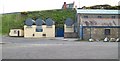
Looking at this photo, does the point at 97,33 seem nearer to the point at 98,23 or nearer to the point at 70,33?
the point at 98,23

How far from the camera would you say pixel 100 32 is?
50.6 m

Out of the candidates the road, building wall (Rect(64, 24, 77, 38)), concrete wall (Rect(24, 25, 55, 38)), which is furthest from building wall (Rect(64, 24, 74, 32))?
the road

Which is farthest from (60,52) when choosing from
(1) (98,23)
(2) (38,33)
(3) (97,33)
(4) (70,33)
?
(2) (38,33)

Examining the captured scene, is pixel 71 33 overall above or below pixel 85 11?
below

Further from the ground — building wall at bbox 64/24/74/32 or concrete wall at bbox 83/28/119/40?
building wall at bbox 64/24/74/32

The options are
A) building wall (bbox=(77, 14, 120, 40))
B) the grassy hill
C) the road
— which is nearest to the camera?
the road

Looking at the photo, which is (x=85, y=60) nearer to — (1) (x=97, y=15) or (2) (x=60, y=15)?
(1) (x=97, y=15)

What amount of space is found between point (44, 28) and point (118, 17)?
12623 mm

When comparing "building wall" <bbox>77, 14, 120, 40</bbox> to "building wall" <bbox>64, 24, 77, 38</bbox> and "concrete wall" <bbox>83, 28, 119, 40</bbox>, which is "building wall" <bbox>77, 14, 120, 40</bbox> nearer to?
"concrete wall" <bbox>83, 28, 119, 40</bbox>

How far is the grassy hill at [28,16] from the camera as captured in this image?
67.3 metres

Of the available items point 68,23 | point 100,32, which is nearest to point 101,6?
point 68,23

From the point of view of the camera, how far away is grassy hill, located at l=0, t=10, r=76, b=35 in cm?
6730

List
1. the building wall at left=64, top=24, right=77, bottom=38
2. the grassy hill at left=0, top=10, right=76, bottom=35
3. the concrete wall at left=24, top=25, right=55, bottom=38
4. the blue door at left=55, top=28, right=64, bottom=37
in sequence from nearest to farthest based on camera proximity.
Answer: the building wall at left=64, top=24, right=77, bottom=38 → the concrete wall at left=24, top=25, right=55, bottom=38 → the blue door at left=55, top=28, right=64, bottom=37 → the grassy hill at left=0, top=10, right=76, bottom=35

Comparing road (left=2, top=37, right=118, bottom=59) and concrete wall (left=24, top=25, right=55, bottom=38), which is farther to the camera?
concrete wall (left=24, top=25, right=55, bottom=38)
